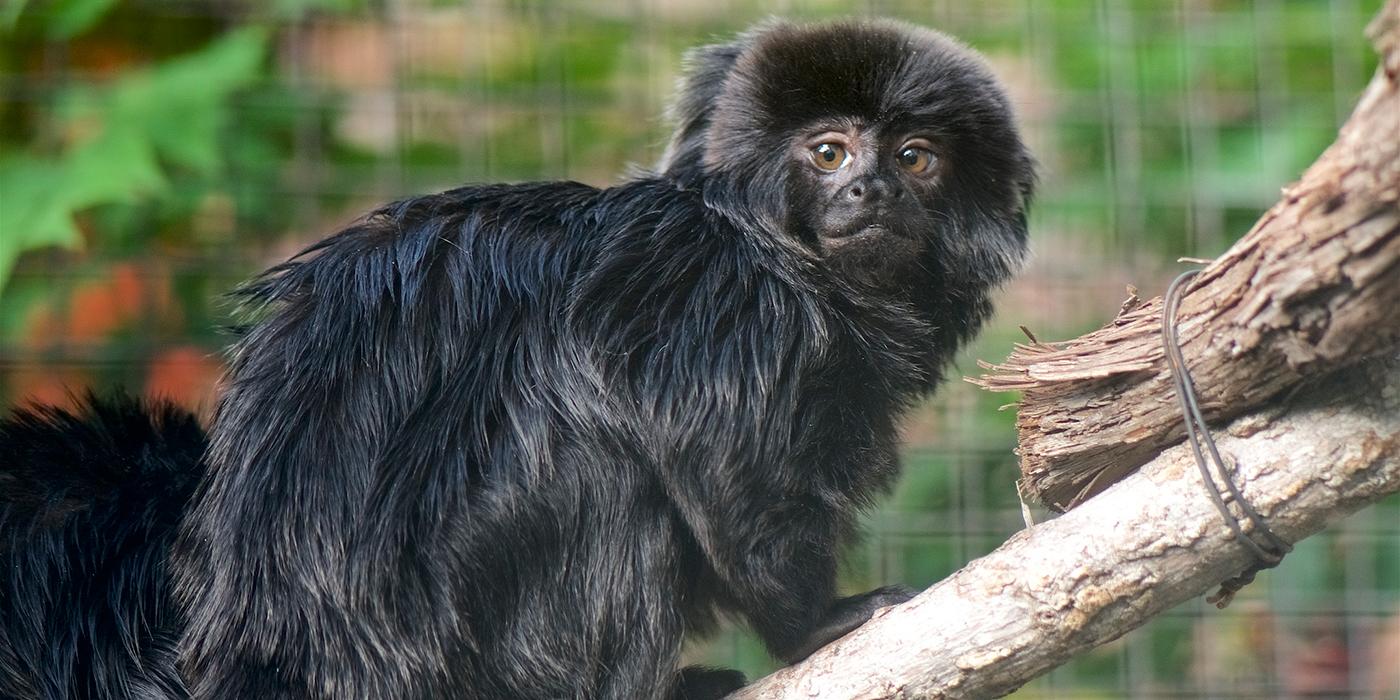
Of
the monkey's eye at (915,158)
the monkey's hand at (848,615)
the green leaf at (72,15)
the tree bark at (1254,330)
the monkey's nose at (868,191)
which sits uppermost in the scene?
the green leaf at (72,15)

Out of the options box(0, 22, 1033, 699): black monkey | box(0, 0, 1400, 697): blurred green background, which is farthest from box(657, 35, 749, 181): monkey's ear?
box(0, 0, 1400, 697): blurred green background

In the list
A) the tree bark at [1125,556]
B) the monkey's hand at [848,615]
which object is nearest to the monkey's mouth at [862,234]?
the monkey's hand at [848,615]

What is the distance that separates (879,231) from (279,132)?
9.32ft

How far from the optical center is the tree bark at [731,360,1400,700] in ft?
6.77

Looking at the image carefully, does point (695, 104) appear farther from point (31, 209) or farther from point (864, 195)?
point (31, 209)

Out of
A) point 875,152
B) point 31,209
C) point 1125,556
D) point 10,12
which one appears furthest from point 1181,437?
point 10,12

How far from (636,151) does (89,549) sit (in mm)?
2964

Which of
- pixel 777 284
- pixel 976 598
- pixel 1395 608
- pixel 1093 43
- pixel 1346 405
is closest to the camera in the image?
pixel 1346 405

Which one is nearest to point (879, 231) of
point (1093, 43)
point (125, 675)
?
point (125, 675)

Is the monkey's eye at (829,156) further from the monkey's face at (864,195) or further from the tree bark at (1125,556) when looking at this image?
the tree bark at (1125,556)

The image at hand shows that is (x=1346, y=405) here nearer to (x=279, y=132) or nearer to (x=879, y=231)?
(x=879, y=231)

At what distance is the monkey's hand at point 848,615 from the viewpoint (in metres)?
2.64

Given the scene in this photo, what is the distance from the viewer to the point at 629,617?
257cm

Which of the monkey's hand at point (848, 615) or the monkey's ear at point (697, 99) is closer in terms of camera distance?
the monkey's hand at point (848, 615)
